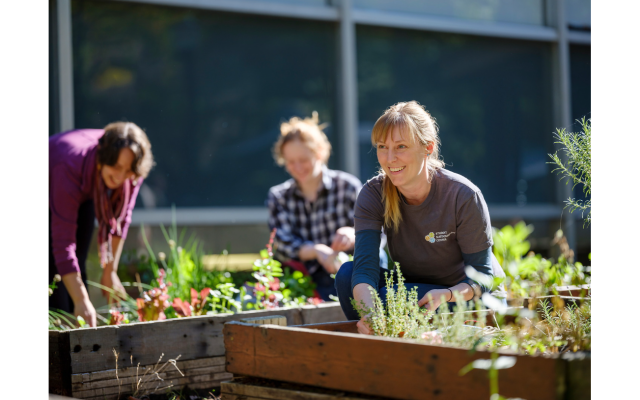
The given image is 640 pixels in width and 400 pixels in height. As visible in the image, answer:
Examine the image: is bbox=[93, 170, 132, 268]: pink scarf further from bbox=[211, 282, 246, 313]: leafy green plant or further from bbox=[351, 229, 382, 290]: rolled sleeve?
bbox=[351, 229, 382, 290]: rolled sleeve

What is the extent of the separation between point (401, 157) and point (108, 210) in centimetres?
159

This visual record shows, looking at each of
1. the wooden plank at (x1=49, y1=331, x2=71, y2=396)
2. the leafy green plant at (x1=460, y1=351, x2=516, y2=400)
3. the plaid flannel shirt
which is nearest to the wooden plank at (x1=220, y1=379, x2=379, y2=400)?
the leafy green plant at (x1=460, y1=351, x2=516, y2=400)

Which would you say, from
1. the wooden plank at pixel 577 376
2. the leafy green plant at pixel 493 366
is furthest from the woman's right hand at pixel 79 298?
the wooden plank at pixel 577 376

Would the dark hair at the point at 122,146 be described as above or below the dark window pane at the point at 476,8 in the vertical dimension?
below

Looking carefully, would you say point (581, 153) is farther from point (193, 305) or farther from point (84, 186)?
point (84, 186)

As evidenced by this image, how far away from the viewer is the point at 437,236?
2.02m

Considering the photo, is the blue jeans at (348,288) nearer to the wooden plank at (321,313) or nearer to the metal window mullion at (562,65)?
the wooden plank at (321,313)

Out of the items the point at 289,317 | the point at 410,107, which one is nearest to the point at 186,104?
the point at 289,317

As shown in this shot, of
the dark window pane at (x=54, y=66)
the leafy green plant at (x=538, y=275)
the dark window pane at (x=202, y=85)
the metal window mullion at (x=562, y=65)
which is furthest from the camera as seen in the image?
the metal window mullion at (x=562, y=65)

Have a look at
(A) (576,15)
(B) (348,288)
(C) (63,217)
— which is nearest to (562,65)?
(A) (576,15)

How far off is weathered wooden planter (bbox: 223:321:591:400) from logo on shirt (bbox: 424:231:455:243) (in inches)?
26.4

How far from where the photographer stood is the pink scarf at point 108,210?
2738mm

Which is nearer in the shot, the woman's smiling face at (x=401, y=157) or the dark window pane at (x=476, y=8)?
the woman's smiling face at (x=401, y=157)

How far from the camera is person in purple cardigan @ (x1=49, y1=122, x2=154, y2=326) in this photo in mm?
2523
